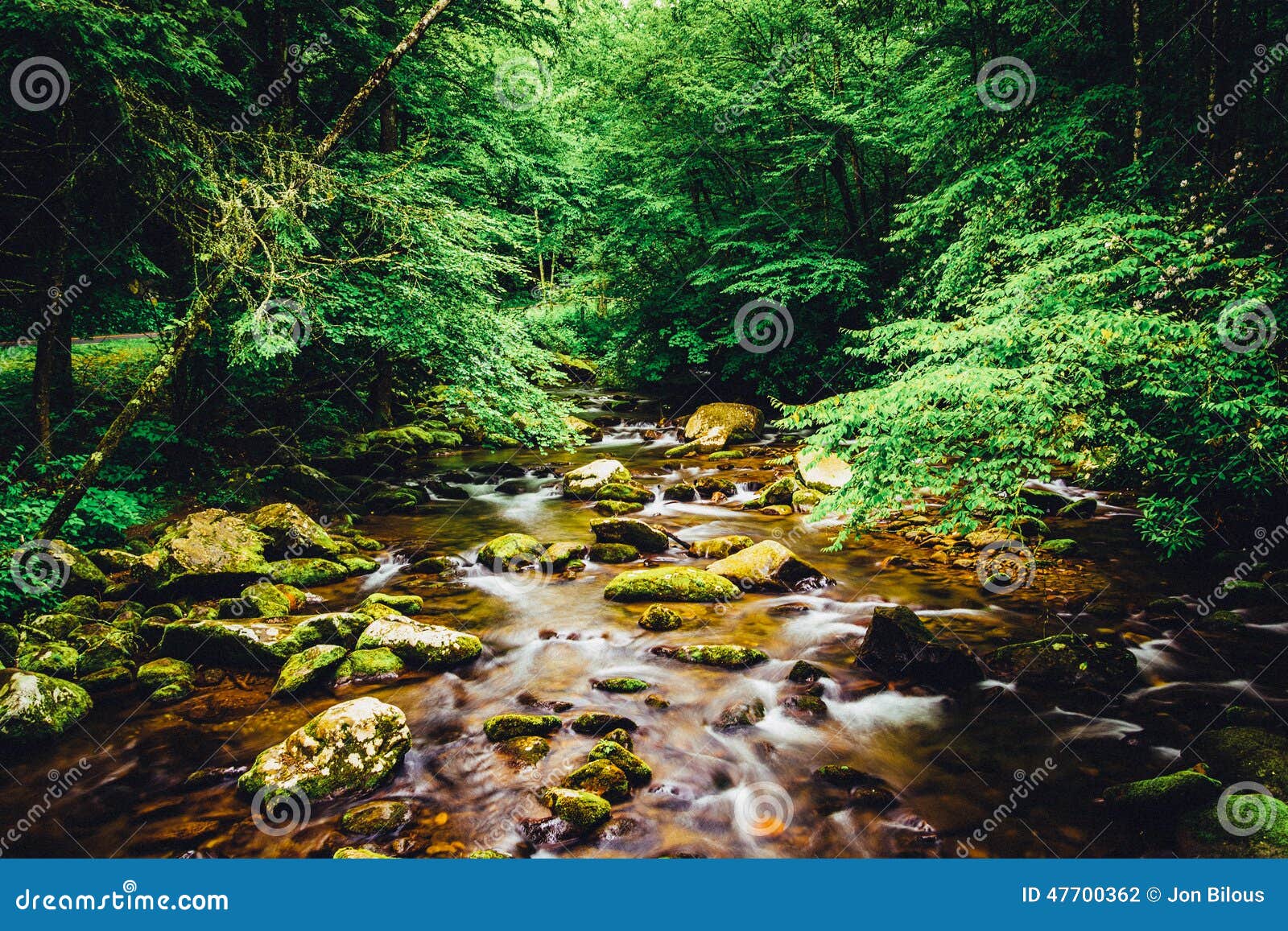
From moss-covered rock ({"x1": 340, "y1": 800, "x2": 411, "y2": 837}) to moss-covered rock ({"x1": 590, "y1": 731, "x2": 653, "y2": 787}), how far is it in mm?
1362

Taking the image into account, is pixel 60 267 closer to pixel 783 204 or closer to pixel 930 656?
pixel 930 656

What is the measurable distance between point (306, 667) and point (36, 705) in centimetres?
188

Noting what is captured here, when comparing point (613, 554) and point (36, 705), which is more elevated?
point (613, 554)

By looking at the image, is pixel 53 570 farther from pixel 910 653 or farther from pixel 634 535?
pixel 910 653

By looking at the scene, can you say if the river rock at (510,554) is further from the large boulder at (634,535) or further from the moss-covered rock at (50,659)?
the moss-covered rock at (50,659)

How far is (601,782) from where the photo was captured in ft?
13.6

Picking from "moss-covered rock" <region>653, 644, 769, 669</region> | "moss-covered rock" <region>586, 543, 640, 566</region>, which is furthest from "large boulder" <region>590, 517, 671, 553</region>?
"moss-covered rock" <region>653, 644, 769, 669</region>

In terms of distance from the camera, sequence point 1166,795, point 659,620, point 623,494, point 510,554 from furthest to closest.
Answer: point 623,494, point 510,554, point 659,620, point 1166,795

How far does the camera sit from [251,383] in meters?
12.2

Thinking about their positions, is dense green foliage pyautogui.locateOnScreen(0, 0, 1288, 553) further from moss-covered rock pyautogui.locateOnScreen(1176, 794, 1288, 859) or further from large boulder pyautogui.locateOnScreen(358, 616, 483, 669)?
large boulder pyautogui.locateOnScreen(358, 616, 483, 669)

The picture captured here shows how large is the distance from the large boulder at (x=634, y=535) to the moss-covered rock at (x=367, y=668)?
3984 millimetres

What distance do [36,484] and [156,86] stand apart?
5.21 m

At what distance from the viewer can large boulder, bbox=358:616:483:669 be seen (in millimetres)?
5949

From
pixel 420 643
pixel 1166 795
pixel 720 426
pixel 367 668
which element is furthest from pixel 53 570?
pixel 720 426
